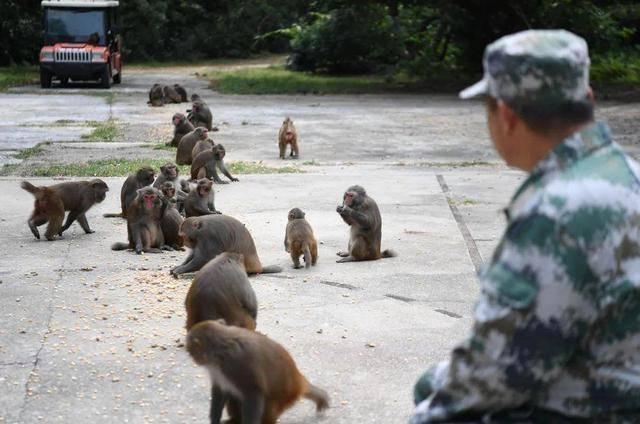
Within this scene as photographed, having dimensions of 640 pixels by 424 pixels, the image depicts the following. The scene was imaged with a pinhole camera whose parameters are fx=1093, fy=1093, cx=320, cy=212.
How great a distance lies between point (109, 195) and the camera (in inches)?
513

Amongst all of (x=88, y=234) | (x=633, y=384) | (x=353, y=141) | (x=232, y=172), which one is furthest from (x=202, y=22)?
(x=633, y=384)

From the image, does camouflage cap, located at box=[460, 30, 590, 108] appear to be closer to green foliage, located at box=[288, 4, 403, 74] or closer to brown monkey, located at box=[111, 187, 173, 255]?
brown monkey, located at box=[111, 187, 173, 255]

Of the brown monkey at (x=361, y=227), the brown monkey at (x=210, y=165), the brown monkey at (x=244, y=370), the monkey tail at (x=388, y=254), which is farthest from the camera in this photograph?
the brown monkey at (x=210, y=165)

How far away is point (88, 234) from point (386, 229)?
2952 mm

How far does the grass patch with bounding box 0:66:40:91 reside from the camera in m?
37.1

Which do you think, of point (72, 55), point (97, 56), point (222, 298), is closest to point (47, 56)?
point (72, 55)

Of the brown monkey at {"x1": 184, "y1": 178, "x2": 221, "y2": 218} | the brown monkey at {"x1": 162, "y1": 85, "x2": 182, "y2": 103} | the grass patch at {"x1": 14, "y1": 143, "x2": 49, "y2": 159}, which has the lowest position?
the brown monkey at {"x1": 162, "y1": 85, "x2": 182, "y2": 103}

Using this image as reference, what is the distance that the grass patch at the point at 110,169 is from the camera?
48.8 ft

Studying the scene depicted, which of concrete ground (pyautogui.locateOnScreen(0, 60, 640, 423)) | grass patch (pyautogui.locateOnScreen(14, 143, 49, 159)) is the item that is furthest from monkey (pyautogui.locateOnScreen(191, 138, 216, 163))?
grass patch (pyautogui.locateOnScreen(14, 143, 49, 159))

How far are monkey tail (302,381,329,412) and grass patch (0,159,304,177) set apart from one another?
378 inches

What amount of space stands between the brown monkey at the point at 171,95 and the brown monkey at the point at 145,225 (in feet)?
65.4

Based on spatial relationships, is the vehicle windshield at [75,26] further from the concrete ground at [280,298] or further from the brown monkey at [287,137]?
the brown monkey at [287,137]

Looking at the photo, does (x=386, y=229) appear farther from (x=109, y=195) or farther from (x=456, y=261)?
(x=109, y=195)

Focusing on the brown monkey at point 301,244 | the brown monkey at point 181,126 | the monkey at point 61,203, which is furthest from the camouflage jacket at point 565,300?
the brown monkey at point 181,126
